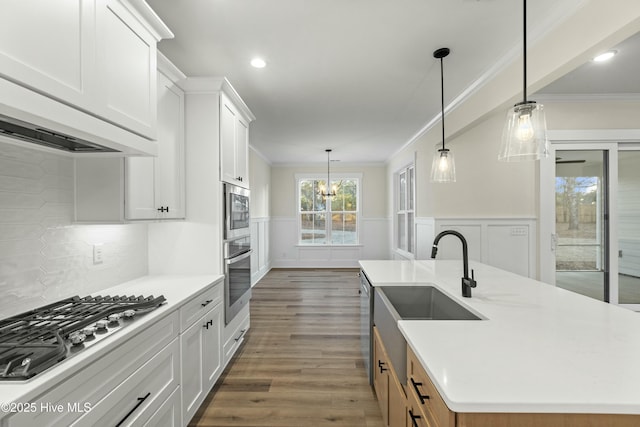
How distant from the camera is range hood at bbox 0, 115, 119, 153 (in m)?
1.08

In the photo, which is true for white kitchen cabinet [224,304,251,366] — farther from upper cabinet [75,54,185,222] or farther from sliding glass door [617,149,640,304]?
sliding glass door [617,149,640,304]

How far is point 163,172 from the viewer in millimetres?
2041

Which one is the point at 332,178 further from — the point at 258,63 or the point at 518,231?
the point at 258,63

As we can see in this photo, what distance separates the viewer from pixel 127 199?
1655 mm

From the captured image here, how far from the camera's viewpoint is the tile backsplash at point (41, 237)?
135 centimetres

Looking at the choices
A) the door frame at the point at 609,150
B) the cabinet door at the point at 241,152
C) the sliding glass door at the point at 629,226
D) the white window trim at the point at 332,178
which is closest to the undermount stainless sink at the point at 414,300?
the cabinet door at the point at 241,152

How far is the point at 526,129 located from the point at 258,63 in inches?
81.3

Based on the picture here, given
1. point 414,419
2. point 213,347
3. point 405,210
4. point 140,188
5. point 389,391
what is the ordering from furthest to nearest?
point 405,210 < point 213,347 < point 140,188 < point 389,391 < point 414,419

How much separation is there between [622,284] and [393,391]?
3470mm

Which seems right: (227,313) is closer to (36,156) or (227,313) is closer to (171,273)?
(171,273)

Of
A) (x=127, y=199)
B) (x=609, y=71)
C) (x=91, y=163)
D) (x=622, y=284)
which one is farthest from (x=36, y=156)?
(x=622, y=284)

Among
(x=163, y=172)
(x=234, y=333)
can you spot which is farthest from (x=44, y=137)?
(x=234, y=333)

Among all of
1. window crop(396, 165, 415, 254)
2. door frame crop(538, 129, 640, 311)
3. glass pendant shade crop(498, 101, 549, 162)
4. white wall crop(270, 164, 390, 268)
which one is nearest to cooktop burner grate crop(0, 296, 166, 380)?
glass pendant shade crop(498, 101, 549, 162)

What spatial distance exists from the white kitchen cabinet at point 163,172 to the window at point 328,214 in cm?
499
